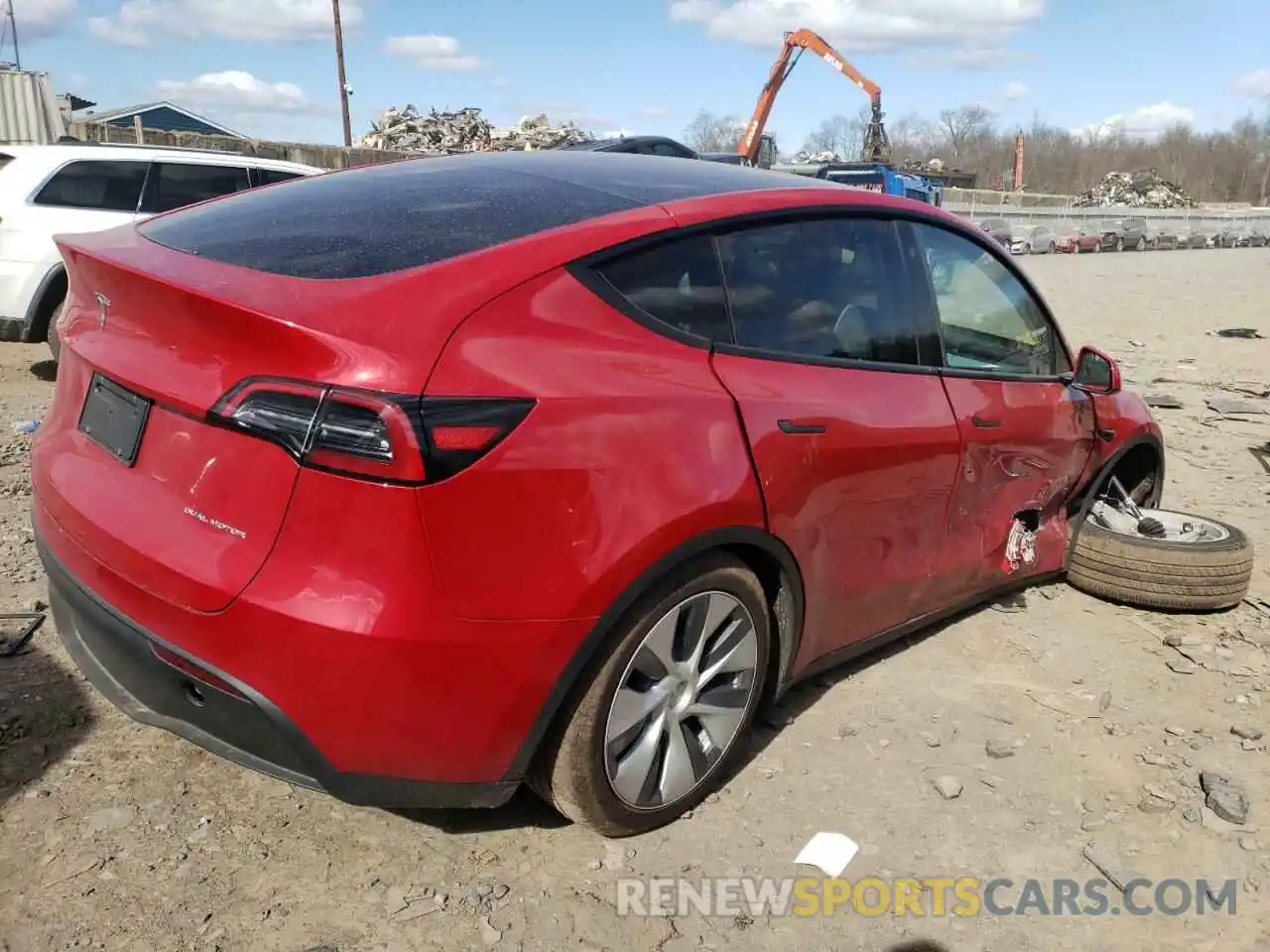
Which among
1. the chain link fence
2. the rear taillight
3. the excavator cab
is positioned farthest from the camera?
the chain link fence

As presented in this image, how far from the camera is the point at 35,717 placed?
3.02 metres

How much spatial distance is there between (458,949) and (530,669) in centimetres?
67

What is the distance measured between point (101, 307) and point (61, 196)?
6.17 meters

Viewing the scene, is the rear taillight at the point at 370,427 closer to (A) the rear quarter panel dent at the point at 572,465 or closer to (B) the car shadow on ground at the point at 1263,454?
(A) the rear quarter panel dent at the point at 572,465

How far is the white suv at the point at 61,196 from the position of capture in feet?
24.2

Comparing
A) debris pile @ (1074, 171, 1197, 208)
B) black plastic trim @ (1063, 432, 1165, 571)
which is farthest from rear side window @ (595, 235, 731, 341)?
debris pile @ (1074, 171, 1197, 208)

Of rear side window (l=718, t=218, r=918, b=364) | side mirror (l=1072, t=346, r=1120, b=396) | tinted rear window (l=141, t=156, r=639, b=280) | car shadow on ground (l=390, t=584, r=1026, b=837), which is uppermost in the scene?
tinted rear window (l=141, t=156, r=639, b=280)

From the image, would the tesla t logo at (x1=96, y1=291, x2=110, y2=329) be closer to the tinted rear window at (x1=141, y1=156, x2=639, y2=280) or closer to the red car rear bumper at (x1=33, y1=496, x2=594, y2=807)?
the tinted rear window at (x1=141, y1=156, x2=639, y2=280)

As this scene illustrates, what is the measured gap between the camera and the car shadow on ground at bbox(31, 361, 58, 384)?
779 centimetres

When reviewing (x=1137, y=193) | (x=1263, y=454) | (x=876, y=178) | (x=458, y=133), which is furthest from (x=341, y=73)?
(x=1137, y=193)

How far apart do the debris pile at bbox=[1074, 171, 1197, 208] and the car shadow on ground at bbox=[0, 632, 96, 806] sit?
6261cm

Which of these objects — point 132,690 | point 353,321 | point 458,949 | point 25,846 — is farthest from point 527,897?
point 353,321

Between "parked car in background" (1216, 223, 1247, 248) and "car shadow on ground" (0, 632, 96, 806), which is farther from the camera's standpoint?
"parked car in background" (1216, 223, 1247, 248)

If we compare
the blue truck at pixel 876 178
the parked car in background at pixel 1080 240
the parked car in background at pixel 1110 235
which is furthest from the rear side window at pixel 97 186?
the parked car in background at pixel 1110 235
